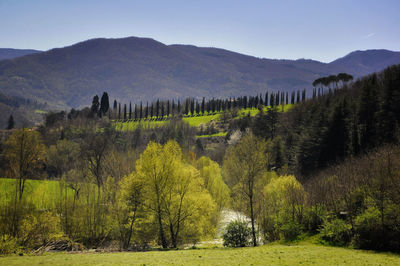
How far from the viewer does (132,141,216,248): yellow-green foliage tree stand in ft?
154

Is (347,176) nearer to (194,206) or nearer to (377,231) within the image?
(377,231)

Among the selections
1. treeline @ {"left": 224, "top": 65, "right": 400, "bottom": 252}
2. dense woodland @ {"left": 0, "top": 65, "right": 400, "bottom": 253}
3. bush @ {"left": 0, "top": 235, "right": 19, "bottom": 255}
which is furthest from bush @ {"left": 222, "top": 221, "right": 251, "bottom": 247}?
bush @ {"left": 0, "top": 235, "right": 19, "bottom": 255}

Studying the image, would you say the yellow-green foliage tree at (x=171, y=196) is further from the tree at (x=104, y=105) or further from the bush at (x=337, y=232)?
the tree at (x=104, y=105)

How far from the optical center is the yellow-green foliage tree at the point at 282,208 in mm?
41719

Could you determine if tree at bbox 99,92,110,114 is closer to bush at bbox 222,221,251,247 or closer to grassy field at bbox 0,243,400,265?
bush at bbox 222,221,251,247

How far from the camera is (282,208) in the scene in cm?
4456

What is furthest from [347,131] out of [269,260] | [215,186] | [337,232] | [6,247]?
[6,247]

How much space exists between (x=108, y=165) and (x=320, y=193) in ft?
158

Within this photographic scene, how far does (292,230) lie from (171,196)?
17860 mm

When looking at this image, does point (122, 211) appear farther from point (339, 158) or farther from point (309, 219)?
point (339, 158)

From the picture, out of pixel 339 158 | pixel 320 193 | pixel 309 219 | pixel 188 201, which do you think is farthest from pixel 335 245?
pixel 339 158

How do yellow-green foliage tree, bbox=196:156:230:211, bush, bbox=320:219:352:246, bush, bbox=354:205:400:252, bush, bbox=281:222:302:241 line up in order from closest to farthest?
bush, bbox=354:205:400:252 < bush, bbox=320:219:352:246 < bush, bbox=281:222:302:241 < yellow-green foliage tree, bbox=196:156:230:211

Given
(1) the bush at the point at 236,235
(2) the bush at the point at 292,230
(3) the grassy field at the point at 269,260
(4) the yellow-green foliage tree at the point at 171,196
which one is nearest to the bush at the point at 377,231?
(3) the grassy field at the point at 269,260

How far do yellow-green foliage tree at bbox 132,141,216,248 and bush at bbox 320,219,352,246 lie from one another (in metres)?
17.2
